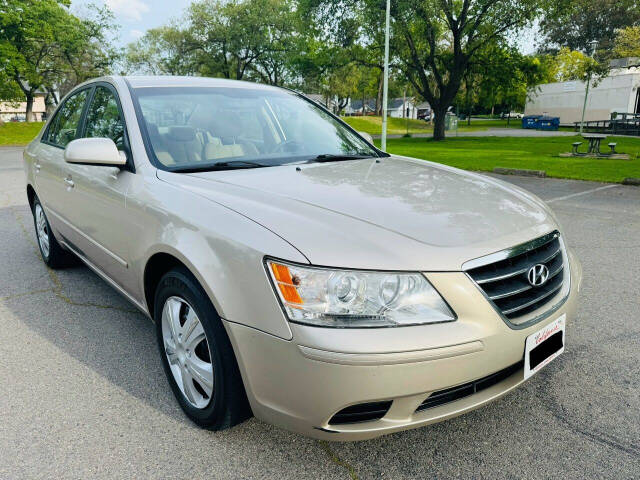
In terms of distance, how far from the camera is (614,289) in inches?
155

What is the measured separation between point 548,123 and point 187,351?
50085 mm

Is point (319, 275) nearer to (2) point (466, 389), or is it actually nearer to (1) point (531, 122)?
(2) point (466, 389)

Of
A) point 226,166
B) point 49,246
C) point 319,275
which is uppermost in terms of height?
point 226,166

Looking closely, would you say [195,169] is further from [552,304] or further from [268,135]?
[552,304]

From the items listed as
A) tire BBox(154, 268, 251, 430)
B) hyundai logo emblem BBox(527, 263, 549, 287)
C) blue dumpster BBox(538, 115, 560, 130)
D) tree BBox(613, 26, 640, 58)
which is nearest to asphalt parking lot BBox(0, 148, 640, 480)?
tire BBox(154, 268, 251, 430)

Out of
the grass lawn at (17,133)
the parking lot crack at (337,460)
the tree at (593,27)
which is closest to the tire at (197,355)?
the parking lot crack at (337,460)

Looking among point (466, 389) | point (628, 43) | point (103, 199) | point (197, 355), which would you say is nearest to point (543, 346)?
point (466, 389)

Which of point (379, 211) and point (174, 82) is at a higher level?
point (174, 82)

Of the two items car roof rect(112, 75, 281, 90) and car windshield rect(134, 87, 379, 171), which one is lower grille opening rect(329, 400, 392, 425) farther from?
car roof rect(112, 75, 281, 90)

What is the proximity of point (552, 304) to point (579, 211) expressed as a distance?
5688 millimetres

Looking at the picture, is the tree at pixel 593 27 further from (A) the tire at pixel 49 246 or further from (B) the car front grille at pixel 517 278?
(B) the car front grille at pixel 517 278

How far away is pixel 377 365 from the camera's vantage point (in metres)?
1.61

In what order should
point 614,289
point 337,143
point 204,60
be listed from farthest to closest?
1. point 204,60
2. point 614,289
3. point 337,143

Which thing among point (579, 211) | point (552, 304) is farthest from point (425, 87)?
point (552, 304)
